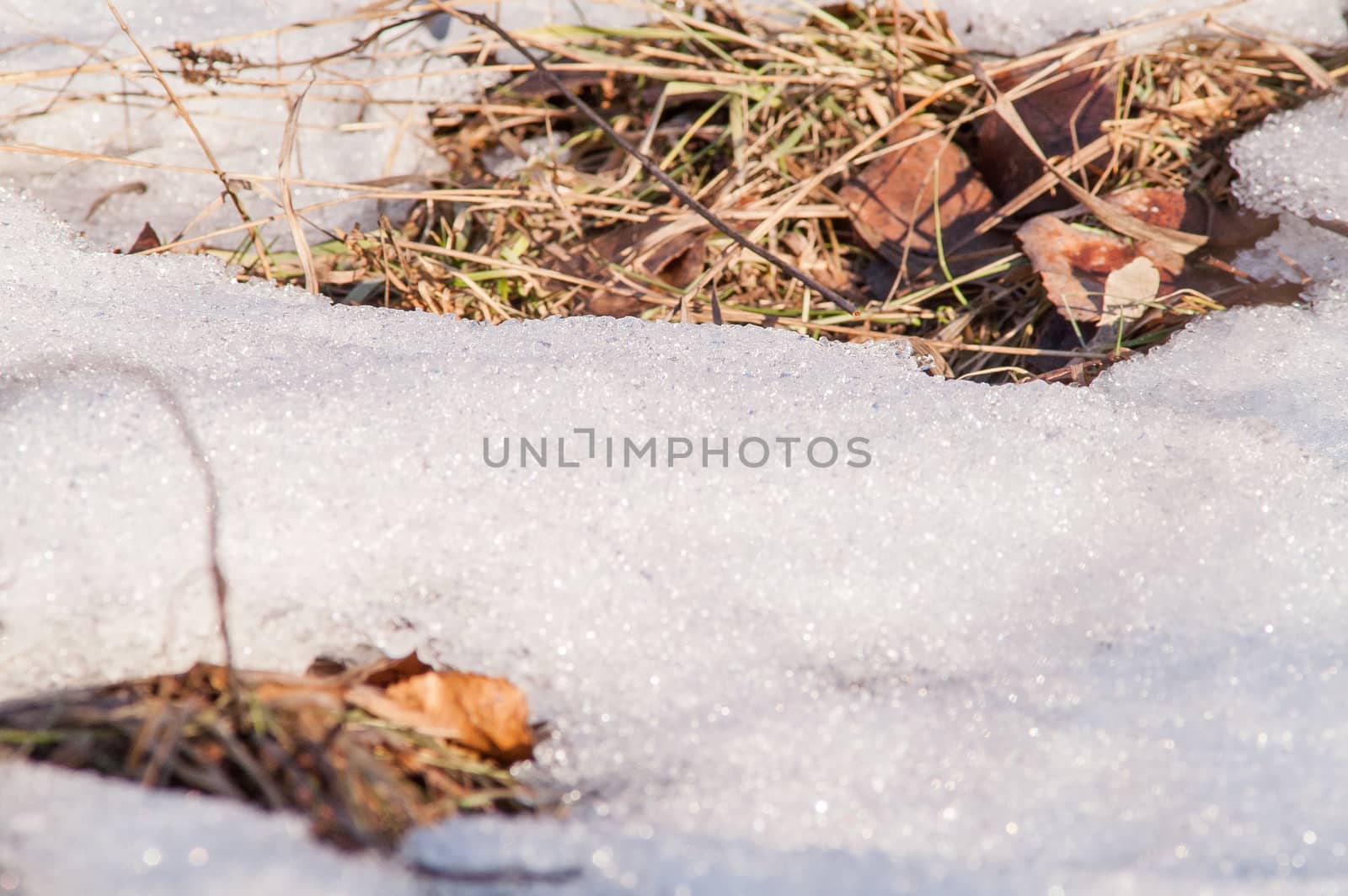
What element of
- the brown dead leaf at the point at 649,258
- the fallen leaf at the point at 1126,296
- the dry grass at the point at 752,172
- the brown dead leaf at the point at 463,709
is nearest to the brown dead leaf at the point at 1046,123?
the dry grass at the point at 752,172

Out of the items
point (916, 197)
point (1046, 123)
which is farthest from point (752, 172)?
point (1046, 123)

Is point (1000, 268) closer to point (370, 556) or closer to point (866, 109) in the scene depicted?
point (866, 109)

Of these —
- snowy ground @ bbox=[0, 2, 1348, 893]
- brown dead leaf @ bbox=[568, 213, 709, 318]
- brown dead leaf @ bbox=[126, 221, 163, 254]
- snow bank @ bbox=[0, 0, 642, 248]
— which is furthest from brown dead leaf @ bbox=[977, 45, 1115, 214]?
brown dead leaf @ bbox=[126, 221, 163, 254]

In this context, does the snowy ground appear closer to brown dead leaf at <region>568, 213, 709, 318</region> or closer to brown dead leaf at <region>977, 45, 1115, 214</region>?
brown dead leaf at <region>568, 213, 709, 318</region>

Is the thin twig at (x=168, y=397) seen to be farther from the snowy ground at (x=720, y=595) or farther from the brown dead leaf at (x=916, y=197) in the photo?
the brown dead leaf at (x=916, y=197)

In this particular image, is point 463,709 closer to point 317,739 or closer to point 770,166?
point 317,739

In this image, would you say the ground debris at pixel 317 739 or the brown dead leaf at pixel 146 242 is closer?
the ground debris at pixel 317 739
